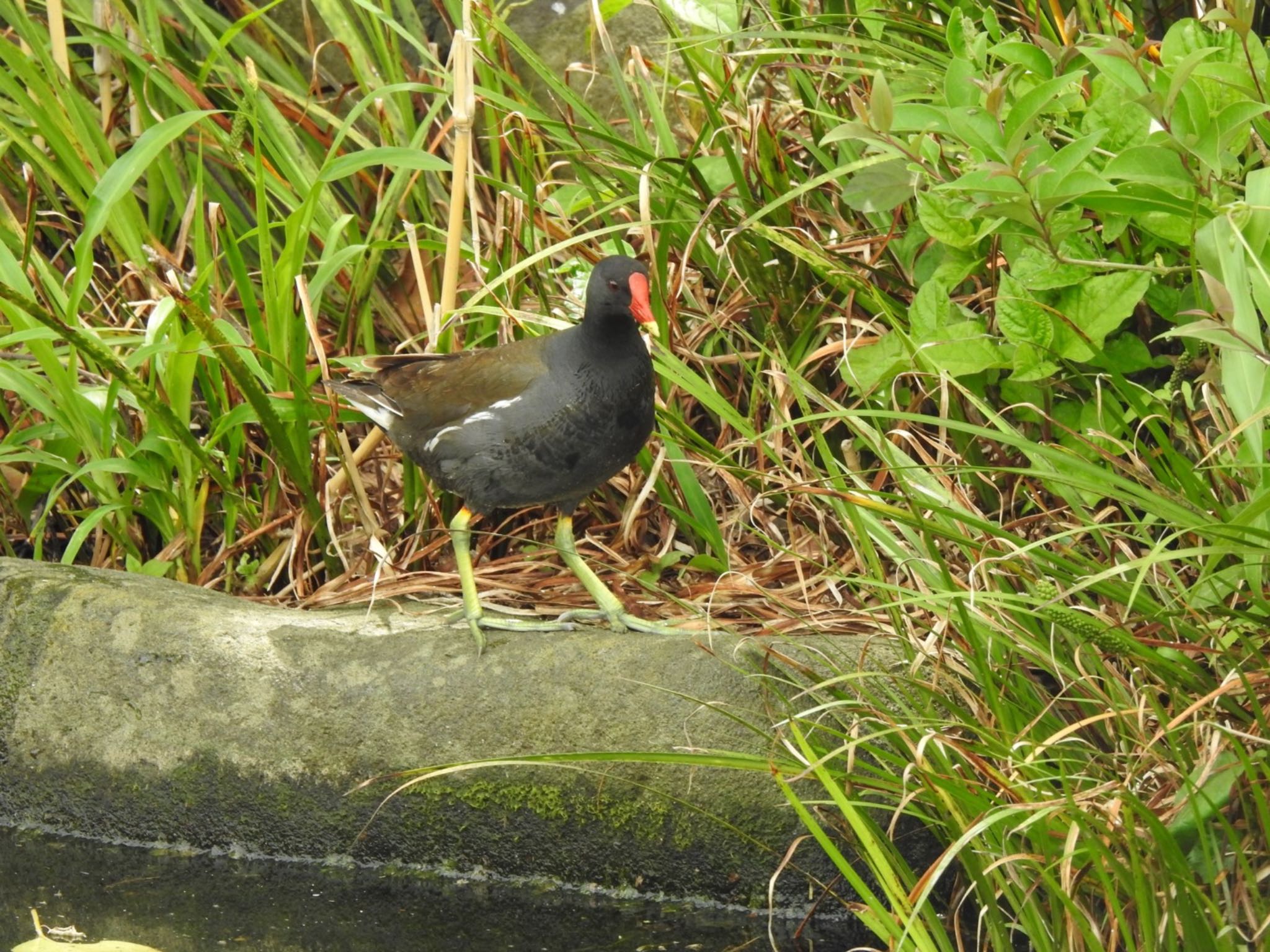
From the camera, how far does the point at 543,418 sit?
2975 mm

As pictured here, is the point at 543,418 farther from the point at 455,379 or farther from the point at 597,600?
the point at 597,600

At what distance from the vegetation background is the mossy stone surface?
0.19m

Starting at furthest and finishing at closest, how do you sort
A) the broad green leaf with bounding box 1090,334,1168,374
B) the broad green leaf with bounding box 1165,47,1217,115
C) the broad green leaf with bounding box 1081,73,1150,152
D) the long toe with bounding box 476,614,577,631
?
the long toe with bounding box 476,614,577,631, the broad green leaf with bounding box 1090,334,1168,374, the broad green leaf with bounding box 1081,73,1150,152, the broad green leaf with bounding box 1165,47,1217,115

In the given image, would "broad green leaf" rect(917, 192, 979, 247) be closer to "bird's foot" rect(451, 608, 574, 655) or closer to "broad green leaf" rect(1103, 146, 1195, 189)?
"broad green leaf" rect(1103, 146, 1195, 189)

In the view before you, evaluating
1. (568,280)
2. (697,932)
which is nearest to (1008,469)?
(697,932)

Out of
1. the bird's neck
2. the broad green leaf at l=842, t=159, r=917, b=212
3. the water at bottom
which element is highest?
the broad green leaf at l=842, t=159, r=917, b=212

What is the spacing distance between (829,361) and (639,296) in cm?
63

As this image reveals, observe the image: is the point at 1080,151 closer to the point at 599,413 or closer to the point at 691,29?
the point at 599,413

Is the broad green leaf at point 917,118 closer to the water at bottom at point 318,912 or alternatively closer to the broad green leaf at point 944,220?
the broad green leaf at point 944,220

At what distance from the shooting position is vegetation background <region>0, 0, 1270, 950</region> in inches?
83.0

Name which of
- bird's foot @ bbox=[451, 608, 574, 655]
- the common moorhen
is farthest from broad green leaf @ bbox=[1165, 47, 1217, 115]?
bird's foot @ bbox=[451, 608, 574, 655]

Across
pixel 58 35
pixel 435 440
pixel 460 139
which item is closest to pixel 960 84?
pixel 460 139

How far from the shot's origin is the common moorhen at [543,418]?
2.94 meters

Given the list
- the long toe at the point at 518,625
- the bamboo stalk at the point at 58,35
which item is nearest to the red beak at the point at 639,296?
the long toe at the point at 518,625
